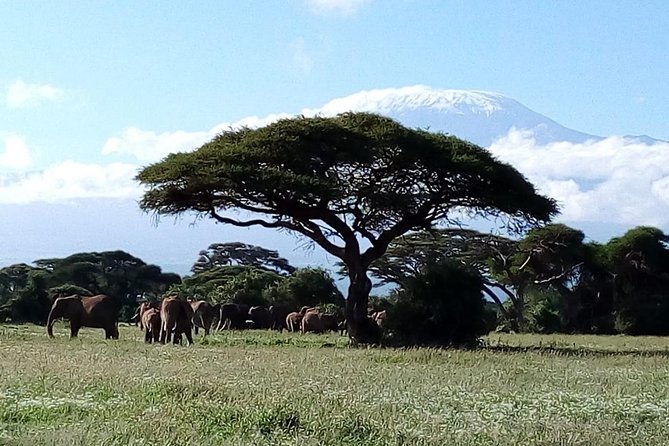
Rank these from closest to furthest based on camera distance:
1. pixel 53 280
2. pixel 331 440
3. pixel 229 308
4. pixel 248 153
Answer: pixel 331 440 < pixel 248 153 < pixel 229 308 < pixel 53 280

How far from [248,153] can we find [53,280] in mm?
34208

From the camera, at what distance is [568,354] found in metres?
25.4

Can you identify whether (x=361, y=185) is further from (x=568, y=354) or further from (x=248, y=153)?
(x=568, y=354)

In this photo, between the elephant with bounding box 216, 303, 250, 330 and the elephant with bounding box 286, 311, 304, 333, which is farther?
the elephant with bounding box 216, 303, 250, 330

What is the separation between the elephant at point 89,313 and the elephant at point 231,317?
1300 cm

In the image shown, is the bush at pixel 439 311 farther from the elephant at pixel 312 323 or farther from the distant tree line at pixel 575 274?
the distant tree line at pixel 575 274

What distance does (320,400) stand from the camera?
525 inches

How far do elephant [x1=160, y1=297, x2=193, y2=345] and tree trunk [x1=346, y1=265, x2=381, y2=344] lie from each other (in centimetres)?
532

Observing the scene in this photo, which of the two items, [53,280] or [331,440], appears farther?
[53,280]

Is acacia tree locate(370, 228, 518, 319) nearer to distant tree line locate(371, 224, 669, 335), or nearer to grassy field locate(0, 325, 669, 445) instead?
distant tree line locate(371, 224, 669, 335)

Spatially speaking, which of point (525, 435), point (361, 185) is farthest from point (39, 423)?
point (361, 185)

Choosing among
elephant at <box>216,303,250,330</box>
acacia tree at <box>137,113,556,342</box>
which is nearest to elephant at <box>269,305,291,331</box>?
elephant at <box>216,303,250,330</box>

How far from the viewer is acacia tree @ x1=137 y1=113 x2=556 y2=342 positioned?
29.8 meters

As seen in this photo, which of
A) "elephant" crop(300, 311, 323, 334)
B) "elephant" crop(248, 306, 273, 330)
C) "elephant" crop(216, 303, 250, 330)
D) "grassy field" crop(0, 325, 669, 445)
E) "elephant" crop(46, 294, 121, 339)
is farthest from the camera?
"elephant" crop(248, 306, 273, 330)
